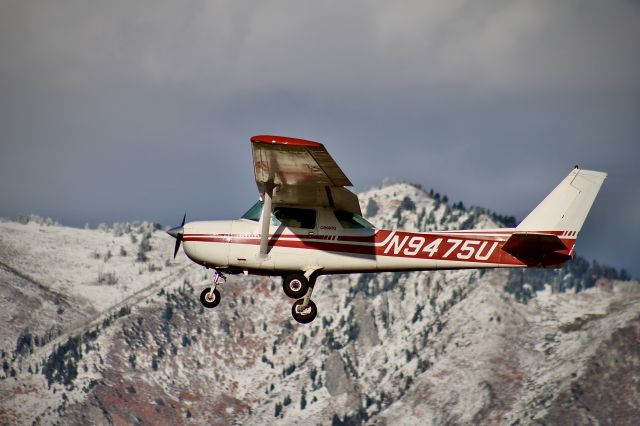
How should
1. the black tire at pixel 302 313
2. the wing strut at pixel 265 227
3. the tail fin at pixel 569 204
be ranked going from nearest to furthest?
1. the wing strut at pixel 265 227
2. the black tire at pixel 302 313
3. the tail fin at pixel 569 204

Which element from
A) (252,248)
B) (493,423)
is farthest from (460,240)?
(493,423)

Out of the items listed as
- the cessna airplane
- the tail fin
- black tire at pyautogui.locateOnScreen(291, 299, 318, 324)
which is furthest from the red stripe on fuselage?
black tire at pyautogui.locateOnScreen(291, 299, 318, 324)

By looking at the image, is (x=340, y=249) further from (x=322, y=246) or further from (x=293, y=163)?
(x=293, y=163)

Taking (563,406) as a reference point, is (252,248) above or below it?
above

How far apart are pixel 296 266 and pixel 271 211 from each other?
1.82 meters

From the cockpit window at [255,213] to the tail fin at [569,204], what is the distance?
794 cm

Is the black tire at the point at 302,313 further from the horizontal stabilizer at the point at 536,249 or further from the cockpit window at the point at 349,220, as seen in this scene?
the horizontal stabilizer at the point at 536,249

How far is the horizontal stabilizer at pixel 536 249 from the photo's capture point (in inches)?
1534

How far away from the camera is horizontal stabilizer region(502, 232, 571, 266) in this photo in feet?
128

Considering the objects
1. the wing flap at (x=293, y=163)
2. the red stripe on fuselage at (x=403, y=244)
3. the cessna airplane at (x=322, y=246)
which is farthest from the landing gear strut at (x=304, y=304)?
the wing flap at (x=293, y=163)

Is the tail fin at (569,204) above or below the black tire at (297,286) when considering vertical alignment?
above

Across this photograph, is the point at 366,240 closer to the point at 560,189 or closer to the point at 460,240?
the point at 460,240

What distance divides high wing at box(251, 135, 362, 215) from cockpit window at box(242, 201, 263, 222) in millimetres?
875

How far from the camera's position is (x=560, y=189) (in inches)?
1615
